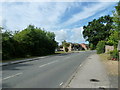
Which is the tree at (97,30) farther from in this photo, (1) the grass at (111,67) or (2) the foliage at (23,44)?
(1) the grass at (111,67)

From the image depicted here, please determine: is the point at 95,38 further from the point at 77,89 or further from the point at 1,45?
the point at 77,89

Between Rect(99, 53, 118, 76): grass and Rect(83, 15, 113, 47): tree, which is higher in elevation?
Rect(83, 15, 113, 47): tree

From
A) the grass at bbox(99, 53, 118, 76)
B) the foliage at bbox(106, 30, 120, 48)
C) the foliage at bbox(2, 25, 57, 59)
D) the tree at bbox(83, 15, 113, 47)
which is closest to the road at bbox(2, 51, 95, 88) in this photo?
the grass at bbox(99, 53, 118, 76)

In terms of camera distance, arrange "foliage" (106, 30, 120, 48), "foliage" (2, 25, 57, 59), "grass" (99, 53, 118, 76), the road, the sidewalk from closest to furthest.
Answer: the sidewalk → the road → "grass" (99, 53, 118, 76) → "foliage" (106, 30, 120, 48) → "foliage" (2, 25, 57, 59)

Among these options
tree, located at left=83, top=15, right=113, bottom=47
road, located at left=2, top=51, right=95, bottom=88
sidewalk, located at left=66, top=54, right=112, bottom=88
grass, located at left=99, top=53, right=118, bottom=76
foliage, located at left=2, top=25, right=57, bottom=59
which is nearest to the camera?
sidewalk, located at left=66, top=54, right=112, bottom=88

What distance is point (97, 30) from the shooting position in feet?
190

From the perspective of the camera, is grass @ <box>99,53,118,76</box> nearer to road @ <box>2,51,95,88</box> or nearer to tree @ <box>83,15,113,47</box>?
road @ <box>2,51,95,88</box>

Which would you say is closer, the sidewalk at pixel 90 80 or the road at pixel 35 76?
the sidewalk at pixel 90 80

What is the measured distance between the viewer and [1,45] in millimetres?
22547

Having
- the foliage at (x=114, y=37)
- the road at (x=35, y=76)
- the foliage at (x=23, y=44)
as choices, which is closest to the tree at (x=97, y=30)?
the foliage at (x=23, y=44)

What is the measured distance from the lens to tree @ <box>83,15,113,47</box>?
5588 centimetres

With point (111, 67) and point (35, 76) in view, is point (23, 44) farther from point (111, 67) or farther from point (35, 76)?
point (35, 76)

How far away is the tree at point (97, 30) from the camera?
5588 cm

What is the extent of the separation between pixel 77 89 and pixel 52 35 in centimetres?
4664
